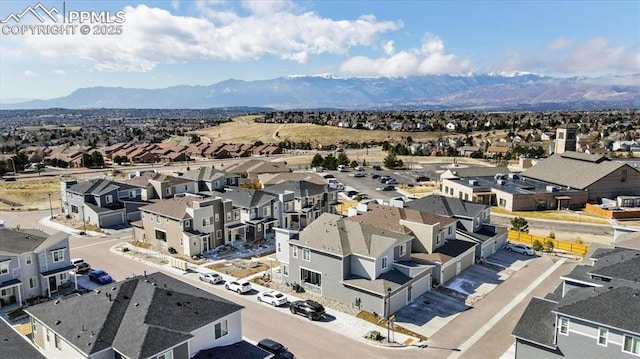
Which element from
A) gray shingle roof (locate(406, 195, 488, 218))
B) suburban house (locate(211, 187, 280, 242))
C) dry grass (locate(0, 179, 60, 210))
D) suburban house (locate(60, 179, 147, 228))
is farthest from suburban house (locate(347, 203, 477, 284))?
dry grass (locate(0, 179, 60, 210))

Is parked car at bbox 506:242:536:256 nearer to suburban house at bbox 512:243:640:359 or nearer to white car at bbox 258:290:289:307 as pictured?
suburban house at bbox 512:243:640:359

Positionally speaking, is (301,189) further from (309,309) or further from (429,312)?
(429,312)

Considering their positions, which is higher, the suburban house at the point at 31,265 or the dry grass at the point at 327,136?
the dry grass at the point at 327,136

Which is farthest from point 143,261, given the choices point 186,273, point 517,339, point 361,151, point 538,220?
point 361,151

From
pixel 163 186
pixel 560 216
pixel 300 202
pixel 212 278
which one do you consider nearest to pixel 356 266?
pixel 212 278

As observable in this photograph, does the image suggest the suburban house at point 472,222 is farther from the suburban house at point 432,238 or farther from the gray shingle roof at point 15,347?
the gray shingle roof at point 15,347

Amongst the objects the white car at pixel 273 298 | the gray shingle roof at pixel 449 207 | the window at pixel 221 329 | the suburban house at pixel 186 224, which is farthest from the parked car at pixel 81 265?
the gray shingle roof at pixel 449 207

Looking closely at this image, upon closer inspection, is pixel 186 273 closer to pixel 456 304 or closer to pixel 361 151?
pixel 456 304
